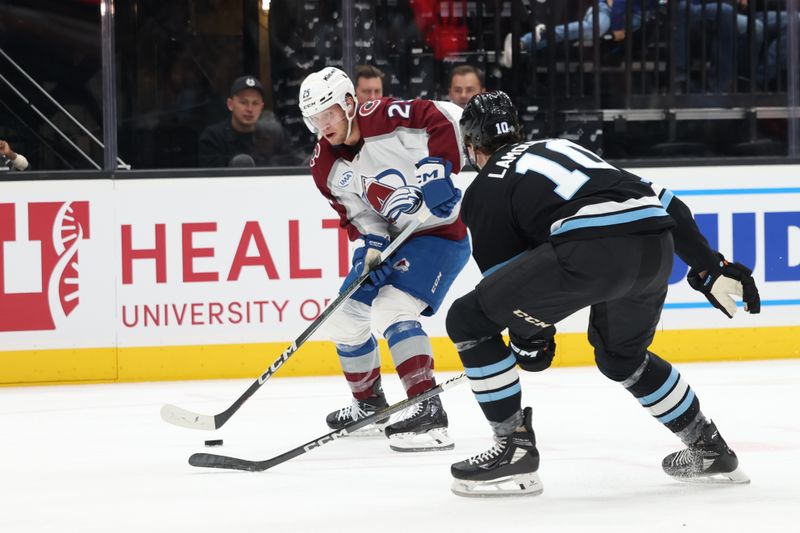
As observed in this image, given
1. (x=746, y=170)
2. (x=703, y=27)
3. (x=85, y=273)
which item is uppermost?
(x=703, y=27)

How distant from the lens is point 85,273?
16.5 feet

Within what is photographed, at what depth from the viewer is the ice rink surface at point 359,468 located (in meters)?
2.60

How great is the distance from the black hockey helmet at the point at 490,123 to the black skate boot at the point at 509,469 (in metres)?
0.59

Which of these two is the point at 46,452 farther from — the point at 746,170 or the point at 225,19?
the point at 746,170

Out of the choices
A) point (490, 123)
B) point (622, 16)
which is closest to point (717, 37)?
point (622, 16)

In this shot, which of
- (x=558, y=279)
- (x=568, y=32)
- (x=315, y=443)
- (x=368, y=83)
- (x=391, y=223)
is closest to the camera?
(x=558, y=279)

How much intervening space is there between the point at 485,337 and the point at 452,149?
35.9 inches

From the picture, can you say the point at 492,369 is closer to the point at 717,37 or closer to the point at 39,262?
the point at 39,262

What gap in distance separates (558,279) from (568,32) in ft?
10.1

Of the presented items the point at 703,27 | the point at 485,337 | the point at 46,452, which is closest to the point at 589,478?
the point at 485,337

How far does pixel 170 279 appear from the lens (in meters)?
5.07

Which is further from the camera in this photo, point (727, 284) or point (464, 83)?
point (464, 83)

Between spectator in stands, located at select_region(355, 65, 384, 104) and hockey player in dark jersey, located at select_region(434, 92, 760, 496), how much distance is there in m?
2.45

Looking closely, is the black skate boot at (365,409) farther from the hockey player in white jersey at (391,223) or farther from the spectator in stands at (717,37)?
the spectator in stands at (717,37)
